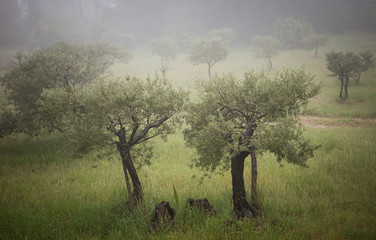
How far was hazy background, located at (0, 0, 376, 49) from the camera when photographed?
9038 centimetres

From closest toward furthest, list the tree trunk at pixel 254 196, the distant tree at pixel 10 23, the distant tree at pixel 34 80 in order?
the tree trunk at pixel 254 196
the distant tree at pixel 34 80
the distant tree at pixel 10 23

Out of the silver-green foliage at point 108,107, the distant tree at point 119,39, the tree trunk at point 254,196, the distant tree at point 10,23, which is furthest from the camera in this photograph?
the distant tree at point 10,23

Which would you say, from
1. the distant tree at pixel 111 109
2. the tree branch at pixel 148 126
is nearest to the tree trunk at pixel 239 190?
the distant tree at pixel 111 109

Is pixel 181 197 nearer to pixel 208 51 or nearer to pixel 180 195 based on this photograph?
pixel 180 195

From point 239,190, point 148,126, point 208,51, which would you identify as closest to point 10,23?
point 208,51

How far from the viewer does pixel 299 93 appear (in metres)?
5.86

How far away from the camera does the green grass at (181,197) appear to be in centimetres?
561

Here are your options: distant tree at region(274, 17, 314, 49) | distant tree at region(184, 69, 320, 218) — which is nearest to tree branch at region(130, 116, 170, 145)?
distant tree at region(184, 69, 320, 218)

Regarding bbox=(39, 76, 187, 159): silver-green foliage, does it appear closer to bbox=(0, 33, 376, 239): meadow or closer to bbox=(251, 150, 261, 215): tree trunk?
bbox=(0, 33, 376, 239): meadow

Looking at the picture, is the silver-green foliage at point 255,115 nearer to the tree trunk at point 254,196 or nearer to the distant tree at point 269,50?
the tree trunk at point 254,196

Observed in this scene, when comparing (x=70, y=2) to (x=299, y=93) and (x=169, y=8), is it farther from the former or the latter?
(x=299, y=93)

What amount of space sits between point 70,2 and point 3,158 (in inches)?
8000

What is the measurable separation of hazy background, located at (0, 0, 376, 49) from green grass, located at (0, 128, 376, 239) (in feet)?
262

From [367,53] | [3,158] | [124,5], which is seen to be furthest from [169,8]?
[3,158]
